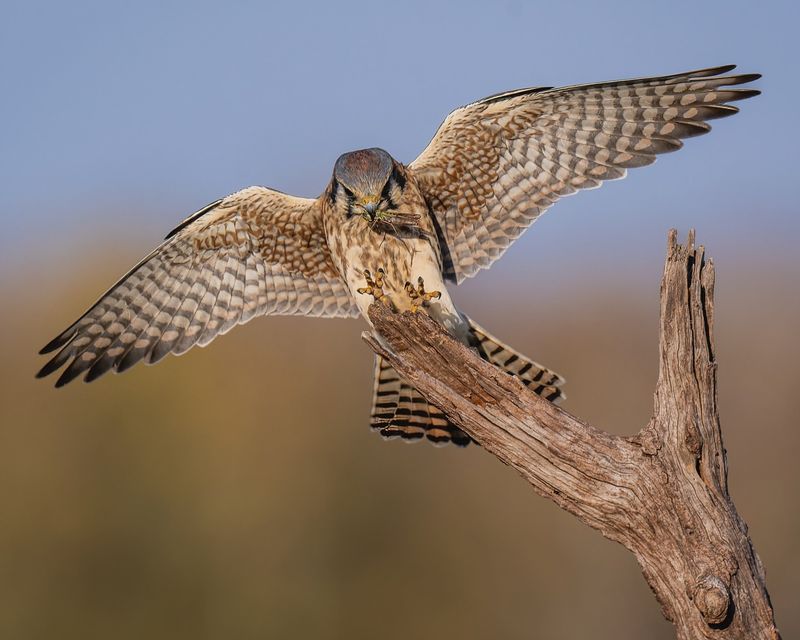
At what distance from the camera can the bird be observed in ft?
19.1

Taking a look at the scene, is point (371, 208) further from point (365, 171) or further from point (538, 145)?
point (538, 145)

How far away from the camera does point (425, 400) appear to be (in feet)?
18.9

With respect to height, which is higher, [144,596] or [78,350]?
[78,350]

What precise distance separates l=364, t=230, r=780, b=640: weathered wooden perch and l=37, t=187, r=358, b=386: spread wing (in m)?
2.29

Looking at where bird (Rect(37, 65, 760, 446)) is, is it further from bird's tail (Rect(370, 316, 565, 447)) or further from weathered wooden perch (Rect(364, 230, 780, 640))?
weathered wooden perch (Rect(364, 230, 780, 640))

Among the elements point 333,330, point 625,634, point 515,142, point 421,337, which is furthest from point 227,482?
point 421,337

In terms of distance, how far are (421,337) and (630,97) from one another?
2.17m

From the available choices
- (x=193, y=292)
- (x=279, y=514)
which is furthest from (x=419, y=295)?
(x=279, y=514)

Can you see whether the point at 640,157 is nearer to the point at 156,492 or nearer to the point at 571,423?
the point at 571,423

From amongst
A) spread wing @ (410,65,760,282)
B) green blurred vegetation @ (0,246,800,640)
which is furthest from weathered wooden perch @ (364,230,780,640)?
green blurred vegetation @ (0,246,800,640)

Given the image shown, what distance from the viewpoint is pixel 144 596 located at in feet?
42.2

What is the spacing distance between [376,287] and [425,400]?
2.26 ft

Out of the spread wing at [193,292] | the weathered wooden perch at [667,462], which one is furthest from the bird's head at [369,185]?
the weathered wooden perch at [667,462]

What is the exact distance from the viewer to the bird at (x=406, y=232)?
5.82m
